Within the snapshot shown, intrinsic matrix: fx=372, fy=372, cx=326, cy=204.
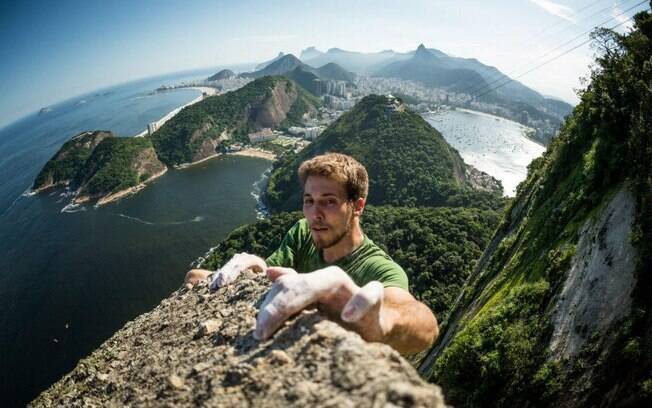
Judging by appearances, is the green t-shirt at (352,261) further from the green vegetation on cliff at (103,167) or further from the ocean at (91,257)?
the green vegetation on cliff at (103,167)

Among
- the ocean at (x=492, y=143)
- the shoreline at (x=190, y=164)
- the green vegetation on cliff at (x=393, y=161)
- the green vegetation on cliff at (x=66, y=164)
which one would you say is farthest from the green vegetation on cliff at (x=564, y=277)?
the green vegetation on cliff at (x=66, y=164)

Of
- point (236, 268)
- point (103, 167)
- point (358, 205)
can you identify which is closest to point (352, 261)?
point (358, 205)

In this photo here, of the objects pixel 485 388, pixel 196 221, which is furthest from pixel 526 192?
pixel 196 221

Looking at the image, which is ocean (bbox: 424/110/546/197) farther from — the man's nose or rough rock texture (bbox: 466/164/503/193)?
the man's nose

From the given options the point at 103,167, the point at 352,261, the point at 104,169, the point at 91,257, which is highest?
the point at 352,261

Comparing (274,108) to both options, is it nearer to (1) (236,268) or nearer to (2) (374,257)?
(1) (236,268)

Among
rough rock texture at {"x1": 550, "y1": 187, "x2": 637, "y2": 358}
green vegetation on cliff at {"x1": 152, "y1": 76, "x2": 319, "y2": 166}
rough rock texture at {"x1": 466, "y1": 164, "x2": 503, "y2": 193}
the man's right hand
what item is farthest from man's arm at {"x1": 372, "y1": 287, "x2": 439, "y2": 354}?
green vegetation on cliff at {"x1": 152, "y1": 76, "x2": 319, "y2": 166}

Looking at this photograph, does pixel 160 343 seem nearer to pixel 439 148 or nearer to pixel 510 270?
pixel 510 270
